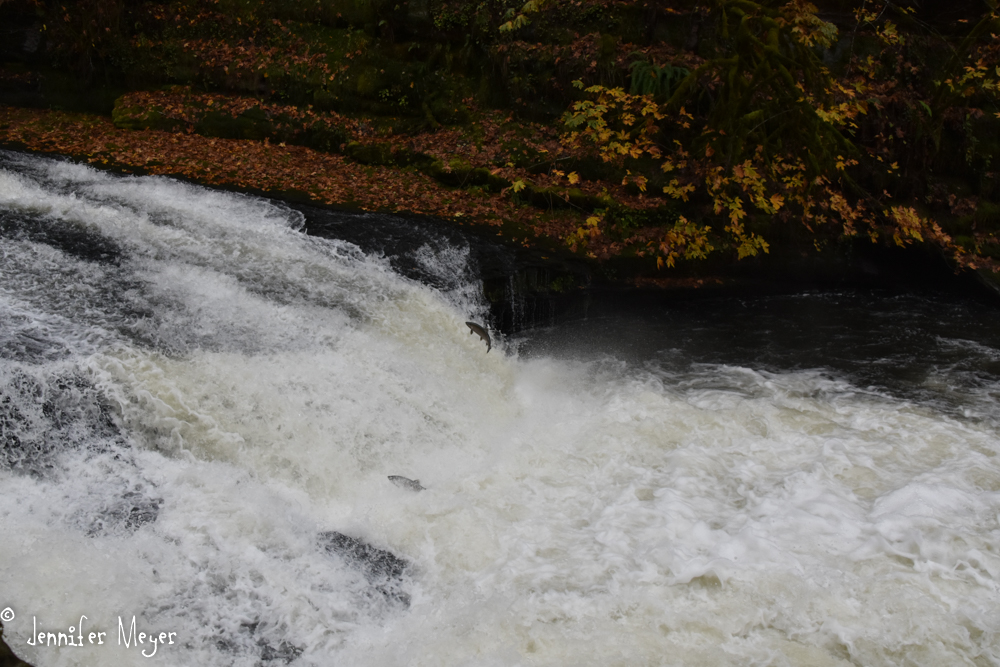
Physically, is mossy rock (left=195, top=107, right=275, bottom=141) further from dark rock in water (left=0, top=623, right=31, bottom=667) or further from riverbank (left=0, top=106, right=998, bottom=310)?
dark rock in water (left=0, top=623, right=31, bottom=667)

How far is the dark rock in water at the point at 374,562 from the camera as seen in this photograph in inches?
175

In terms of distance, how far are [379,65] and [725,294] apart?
6852 millimetres

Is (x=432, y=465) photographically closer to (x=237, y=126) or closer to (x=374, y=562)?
(x=374, y=562)

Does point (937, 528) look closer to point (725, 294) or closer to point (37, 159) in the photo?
point (725, 294)

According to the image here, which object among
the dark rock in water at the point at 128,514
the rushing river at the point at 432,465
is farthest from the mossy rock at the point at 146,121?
the dark rock in water at the point at 128,514

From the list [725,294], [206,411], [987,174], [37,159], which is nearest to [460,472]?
[206,411]

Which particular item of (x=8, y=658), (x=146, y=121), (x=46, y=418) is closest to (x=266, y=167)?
(x=146, y=121)

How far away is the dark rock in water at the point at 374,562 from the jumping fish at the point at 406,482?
74 cm

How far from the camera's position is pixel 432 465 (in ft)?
19.1

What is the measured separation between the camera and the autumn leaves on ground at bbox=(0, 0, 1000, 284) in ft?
27.9

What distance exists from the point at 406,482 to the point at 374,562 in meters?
0.94

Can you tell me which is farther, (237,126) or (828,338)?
(237,126)

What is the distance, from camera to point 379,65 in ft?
36.3

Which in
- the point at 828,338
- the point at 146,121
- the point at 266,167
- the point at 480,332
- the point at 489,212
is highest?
the point at 146,121
